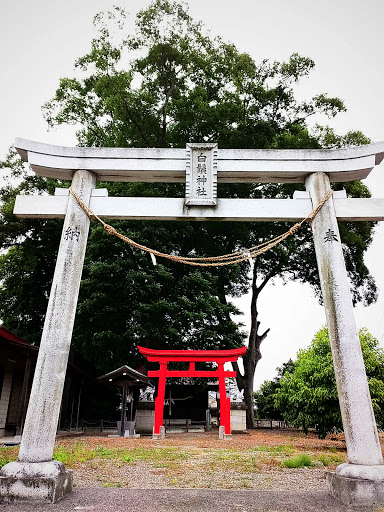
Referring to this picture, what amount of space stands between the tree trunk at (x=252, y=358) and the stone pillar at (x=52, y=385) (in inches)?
718

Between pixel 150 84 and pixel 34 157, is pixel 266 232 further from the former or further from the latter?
pixel 34 157

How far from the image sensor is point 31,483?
4.69 meters

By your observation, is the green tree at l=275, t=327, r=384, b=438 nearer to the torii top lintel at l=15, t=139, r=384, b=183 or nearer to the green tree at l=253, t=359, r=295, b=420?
the torii top lintel at l=15, t=139, r=384, b=183

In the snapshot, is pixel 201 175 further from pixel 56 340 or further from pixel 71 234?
pixel 56 340

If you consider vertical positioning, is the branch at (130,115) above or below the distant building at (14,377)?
above

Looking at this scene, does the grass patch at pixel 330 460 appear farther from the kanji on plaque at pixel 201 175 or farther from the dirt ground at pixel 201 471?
the kanji on plaque at pixel 201 175

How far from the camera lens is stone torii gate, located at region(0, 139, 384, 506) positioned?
5.41 metres

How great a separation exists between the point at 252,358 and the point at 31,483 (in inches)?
761

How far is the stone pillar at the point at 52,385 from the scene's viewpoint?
185 inches

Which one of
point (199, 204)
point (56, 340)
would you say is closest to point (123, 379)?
point (56, 340)

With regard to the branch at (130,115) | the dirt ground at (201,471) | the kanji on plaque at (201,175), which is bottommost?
the dirt ground at (201,471)

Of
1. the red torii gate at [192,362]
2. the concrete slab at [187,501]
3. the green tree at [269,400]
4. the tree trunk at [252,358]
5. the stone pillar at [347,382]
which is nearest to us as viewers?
the concrete slab at [187,501]

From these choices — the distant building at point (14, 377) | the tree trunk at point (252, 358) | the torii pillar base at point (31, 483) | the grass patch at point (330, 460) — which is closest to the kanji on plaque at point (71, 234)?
the torii pillar base at point (31, 483)

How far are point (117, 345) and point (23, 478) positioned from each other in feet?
43.7
